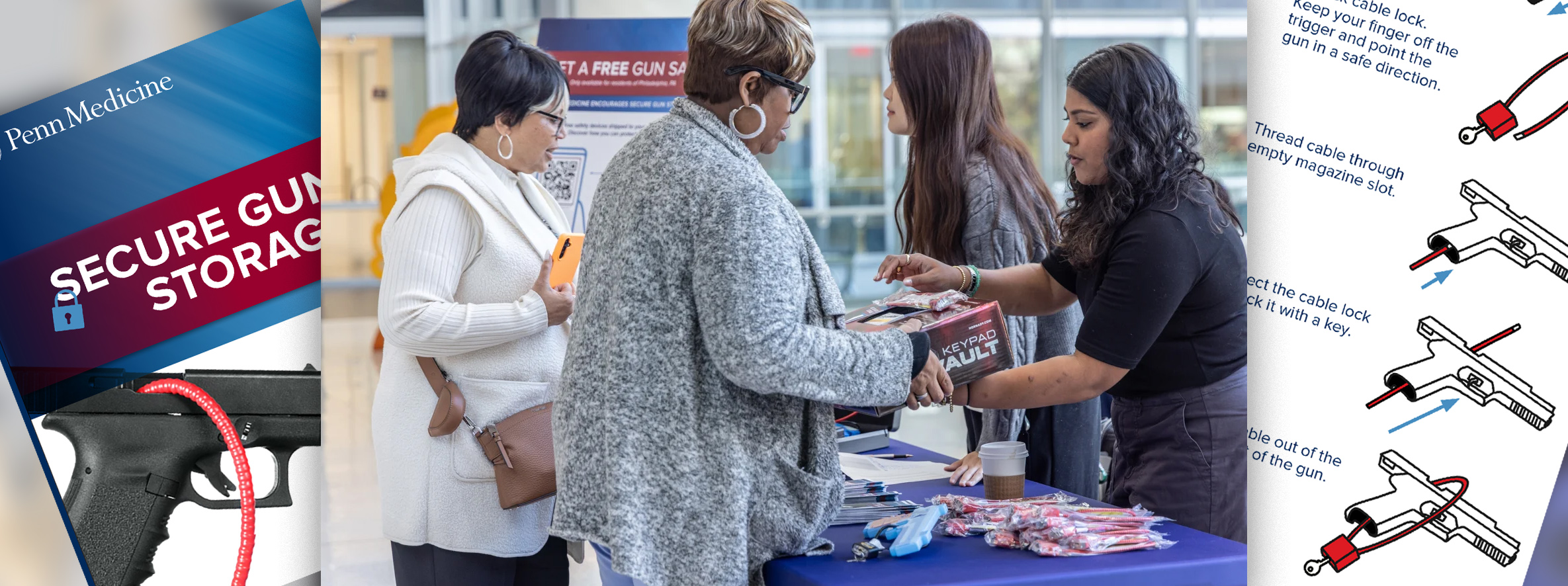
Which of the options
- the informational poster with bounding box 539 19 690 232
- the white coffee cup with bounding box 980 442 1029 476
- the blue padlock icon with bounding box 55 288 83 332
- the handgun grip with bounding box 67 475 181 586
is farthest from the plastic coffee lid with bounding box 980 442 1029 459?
the informational poster with bounding box 539 19 690 232

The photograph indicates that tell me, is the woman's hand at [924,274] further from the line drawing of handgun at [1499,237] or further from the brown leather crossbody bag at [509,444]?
the line drawing of handgun at [1499,237]

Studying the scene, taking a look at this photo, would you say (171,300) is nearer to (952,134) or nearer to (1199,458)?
(952,134)

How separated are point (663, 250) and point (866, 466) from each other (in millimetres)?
977

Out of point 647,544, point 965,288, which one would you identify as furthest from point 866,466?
point 647,544

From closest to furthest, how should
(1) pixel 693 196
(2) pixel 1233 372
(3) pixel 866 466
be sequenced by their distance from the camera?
(1) pixel 693 196 → (2) pixel 1233 372 → (3) pixel 866 466

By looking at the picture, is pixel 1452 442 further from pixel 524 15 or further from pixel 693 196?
pixel 524 15

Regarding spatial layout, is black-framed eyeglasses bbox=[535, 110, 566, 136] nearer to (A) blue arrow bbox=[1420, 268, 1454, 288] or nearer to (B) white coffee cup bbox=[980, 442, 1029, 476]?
(B) white coffee cup bbox=[980, 442, 1029, 476]

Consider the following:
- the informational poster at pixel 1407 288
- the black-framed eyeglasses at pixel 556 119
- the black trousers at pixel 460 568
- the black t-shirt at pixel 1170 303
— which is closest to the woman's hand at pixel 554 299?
the black-framed eyeglasses at pixel 556 119

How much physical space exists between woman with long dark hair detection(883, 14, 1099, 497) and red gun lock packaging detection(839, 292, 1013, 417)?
0.81 metres

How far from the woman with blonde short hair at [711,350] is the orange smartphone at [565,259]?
57 centimetres

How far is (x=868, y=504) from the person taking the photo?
1866 millimetres

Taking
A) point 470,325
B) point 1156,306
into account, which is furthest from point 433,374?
point 1156,306

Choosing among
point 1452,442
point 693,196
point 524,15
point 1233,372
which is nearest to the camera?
point 693,196

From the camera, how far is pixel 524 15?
9211 millimetres
